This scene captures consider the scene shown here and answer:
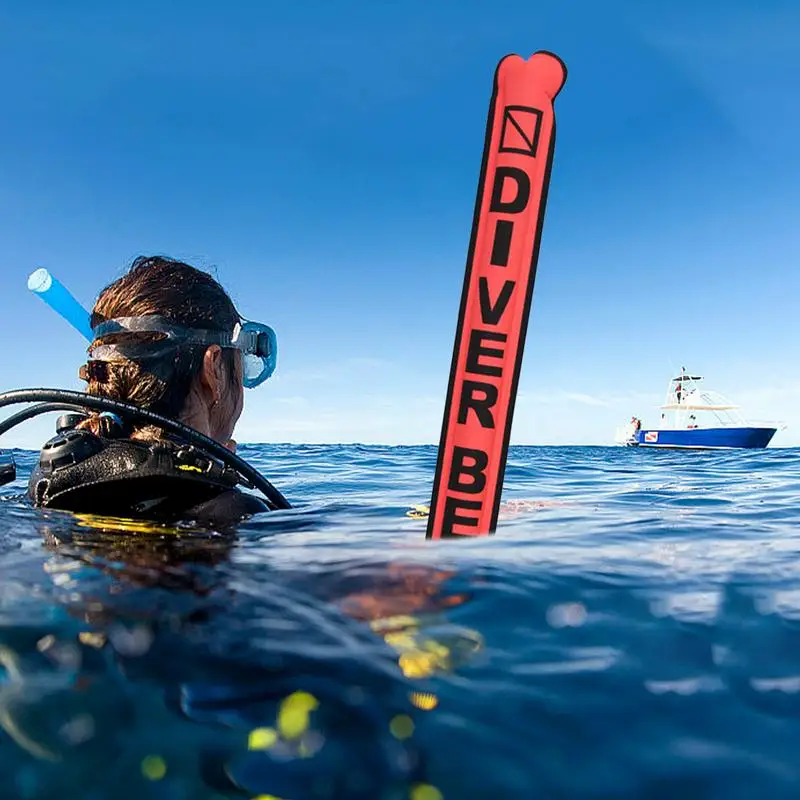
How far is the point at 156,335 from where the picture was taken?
152 inches

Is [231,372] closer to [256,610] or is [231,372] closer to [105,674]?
[256,610]

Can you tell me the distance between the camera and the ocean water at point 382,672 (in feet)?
4.65

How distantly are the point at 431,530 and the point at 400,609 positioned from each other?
0.92 metres

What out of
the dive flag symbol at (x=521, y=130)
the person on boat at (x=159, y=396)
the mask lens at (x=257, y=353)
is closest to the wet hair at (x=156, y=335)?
the person on boat at (x=159, y=396)

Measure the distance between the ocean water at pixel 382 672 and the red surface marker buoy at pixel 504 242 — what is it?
0.85 meters

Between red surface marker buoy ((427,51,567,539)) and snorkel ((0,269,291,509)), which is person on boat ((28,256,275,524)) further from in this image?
red surface marker buoy ((427,51,567,539))

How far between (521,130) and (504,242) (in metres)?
0.54

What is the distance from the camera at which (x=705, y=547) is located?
3842 mm

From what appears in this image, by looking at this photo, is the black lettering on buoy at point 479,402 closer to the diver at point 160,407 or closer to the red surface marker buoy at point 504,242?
the red surface marker buoy at point 504,242

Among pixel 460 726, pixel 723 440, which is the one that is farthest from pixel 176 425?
pixel 723 440

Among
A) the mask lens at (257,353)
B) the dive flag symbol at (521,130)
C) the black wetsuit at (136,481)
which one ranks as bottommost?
the black wetsuit at (136,481)

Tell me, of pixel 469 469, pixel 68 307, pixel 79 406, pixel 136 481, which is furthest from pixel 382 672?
pixel 68 307

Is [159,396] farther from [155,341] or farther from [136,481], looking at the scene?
[136,481]

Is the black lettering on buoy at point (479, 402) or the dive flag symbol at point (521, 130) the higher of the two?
the dive flag symbol at point (521, 130)
